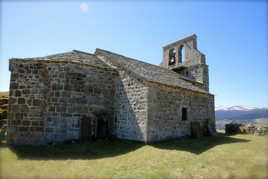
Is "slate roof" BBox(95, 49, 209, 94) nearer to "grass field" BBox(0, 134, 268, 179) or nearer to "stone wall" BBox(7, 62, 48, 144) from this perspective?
"grass field" BBox(0, 134, 268, 179)

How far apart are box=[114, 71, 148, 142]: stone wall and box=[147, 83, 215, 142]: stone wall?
458 mm

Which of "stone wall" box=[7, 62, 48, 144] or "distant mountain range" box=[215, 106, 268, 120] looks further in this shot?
"distant mountain range" box=[215, 106, 268, 120]

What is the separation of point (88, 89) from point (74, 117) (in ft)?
6.79

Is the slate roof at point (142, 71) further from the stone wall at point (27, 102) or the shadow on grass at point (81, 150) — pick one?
the stone wall at point (27, 102)

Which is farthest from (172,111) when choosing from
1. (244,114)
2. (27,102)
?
(244,114)

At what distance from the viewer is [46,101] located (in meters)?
10.0

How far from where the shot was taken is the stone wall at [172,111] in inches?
406

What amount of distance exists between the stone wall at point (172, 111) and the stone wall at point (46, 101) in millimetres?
4349

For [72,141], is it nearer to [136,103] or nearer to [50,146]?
[50,146]

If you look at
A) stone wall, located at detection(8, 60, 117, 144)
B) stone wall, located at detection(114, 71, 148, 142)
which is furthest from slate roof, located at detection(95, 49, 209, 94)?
stone wall, located at detection(8, 60, 117, 144)

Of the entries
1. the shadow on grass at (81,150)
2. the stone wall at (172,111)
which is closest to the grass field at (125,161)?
the shadow on grass at (81,150)

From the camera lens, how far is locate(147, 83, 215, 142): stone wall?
33.8 ft

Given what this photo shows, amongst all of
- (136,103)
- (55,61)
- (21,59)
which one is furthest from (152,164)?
(21,59)

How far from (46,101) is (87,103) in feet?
8.18
